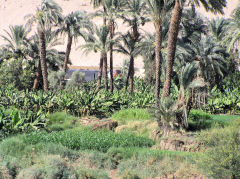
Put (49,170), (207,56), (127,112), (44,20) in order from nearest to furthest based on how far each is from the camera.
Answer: (49,170) → (127,112) → (44,20) → (207,56)

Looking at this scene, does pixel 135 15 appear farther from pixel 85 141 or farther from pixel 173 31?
pixel 85 141

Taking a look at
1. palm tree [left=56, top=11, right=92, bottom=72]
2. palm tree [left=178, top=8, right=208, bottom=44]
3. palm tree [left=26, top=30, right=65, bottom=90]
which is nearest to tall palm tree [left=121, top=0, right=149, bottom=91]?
palm tree [left=56, top=11, right=92, bottom=72]

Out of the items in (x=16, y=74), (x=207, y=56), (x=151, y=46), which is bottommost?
(x=16, y=74)

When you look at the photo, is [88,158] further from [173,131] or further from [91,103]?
[91,103]

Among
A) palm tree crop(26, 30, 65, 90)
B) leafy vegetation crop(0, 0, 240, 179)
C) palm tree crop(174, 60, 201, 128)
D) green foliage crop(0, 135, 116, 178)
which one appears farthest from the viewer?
palm tree crop(26, 30, 65, 90)

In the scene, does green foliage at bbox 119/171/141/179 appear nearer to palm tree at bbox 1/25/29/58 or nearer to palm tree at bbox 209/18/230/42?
palm tree at bbox 1/25/29/58

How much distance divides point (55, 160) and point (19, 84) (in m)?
24.7

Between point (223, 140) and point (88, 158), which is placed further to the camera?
point (88, 158)

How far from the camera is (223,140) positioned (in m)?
9.77

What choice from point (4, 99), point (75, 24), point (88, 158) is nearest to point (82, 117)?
point (4, 99)

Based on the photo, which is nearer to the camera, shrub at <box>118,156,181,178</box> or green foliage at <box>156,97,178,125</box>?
shrub at <box>118,156,181,178</box>

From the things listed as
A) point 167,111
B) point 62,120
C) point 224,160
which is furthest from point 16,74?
point 224,160

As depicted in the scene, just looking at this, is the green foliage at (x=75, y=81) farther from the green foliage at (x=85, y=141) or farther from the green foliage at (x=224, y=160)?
the green foliage at (x=224, y=160)

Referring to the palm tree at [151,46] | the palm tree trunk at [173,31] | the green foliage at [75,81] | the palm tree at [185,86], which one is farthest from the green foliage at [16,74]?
the palm tree at [185,86]
